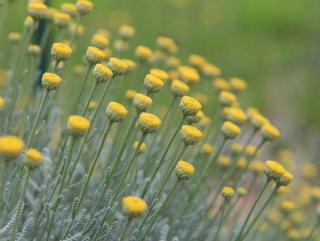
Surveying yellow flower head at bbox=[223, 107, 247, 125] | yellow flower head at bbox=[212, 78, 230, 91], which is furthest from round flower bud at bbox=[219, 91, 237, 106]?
yellow flower head at bbox=[212, 78, 230, 91]

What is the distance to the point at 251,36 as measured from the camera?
6.04m

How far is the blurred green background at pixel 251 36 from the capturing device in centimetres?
541

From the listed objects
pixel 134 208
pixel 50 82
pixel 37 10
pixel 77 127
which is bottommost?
pixel 134 208

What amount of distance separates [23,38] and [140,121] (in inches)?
38.4

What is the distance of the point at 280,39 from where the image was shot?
6.12 meters

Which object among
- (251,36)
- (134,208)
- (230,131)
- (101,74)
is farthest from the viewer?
(251,36)

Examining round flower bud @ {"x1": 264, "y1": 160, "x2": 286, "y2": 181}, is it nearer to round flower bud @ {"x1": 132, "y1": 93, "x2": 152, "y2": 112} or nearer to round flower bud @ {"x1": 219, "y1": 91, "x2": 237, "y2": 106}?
round flower bud @ {"x1": 132, "y1": 93, "x2": 152, "y2": 112}

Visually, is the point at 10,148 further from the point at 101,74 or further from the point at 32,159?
the point at 101,74

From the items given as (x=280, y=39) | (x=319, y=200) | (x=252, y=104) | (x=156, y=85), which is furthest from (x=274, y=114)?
(x=156, y=85)

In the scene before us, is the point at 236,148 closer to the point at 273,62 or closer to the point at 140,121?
the point at 140,121

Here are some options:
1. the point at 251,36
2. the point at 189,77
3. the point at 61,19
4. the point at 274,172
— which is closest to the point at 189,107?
the point at 274,172

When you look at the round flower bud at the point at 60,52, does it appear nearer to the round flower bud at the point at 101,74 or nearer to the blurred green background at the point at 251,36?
the round flower bud at the point at 101,74

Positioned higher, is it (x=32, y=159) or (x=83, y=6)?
(x=83, y=6)

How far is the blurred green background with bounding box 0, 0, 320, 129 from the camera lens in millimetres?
5410
